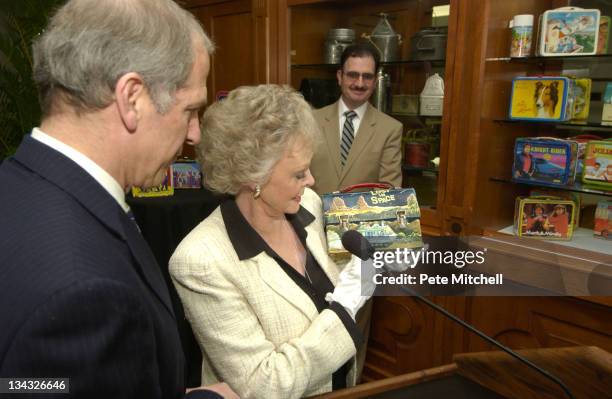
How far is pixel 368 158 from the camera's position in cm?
276

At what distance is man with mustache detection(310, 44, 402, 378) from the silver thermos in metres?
0.08

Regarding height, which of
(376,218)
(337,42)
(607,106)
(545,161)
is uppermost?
(337,42)

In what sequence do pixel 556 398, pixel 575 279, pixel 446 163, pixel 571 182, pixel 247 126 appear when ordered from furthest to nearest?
pixel 446 163 < pixel 571 182 < pixel 575 279 < pixel 247 126 < pixel 556 398

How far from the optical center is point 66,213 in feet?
2.22

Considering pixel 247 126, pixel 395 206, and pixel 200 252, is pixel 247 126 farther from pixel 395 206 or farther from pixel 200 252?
pixel 395 206

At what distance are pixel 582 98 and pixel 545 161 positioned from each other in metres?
0.32

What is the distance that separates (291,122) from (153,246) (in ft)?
6.16

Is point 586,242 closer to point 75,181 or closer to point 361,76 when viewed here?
point 361,76

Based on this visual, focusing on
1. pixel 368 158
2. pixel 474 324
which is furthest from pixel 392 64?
pixel 474 324

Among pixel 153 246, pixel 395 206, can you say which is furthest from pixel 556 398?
pixel 153 246

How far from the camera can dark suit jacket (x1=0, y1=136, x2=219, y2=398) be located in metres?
0.58

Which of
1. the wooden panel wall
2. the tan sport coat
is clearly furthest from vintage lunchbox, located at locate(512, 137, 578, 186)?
the tan sport coat

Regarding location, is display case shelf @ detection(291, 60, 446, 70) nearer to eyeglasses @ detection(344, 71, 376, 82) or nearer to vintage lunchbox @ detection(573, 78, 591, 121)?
eyeglasses @ detection(344, 71, 376, 82)

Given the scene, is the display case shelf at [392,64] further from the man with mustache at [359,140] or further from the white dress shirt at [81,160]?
the white dress shirt at [81,160]
